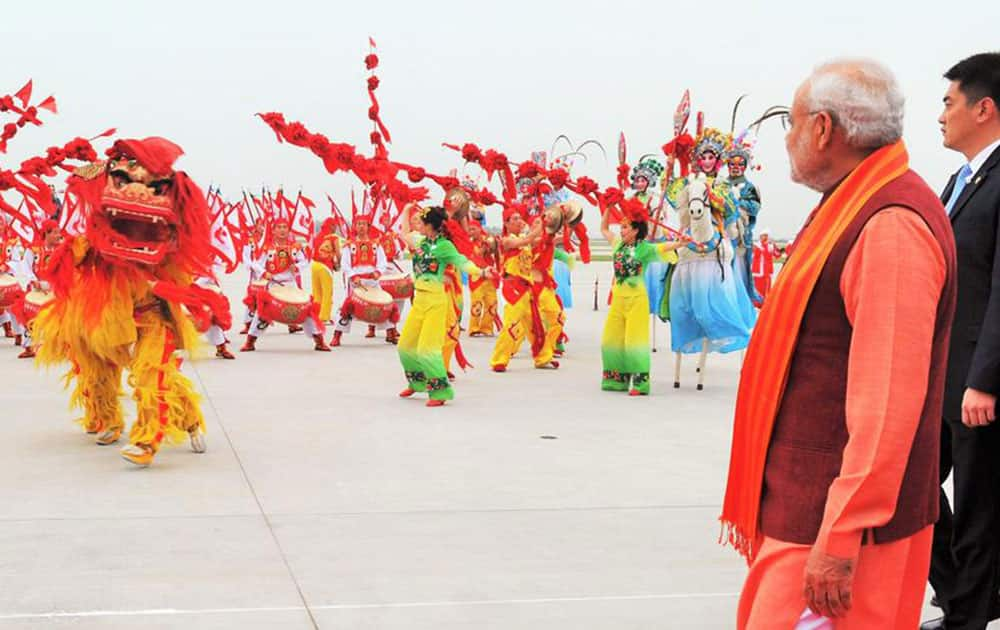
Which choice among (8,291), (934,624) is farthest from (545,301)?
(934,624)

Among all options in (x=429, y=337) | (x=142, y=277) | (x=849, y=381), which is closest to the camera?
(x=849, y=381)

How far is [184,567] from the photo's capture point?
500 centimetres

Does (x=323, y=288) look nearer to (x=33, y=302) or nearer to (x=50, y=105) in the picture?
(x=33, y=302)

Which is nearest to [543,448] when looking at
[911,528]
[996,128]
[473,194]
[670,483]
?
[670,483]

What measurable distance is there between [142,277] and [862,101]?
5491 mm

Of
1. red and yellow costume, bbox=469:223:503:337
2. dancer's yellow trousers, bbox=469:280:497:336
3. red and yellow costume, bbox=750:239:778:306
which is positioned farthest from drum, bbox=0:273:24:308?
red and yellow costume, bbox=750:239:778:306

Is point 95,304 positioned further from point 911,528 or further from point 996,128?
point 911,528

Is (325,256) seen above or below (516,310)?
above

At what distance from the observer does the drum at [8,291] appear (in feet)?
47.0

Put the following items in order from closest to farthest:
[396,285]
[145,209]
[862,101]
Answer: [862,101] < [145,209] < [396,285]

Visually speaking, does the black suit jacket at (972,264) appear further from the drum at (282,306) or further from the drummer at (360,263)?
the drummer at (360,263)

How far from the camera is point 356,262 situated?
1494 cm

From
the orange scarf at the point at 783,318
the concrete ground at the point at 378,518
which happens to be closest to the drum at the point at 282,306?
the concrete ground at the point at 378,518

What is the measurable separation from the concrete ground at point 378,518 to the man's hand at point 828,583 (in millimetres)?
2020
